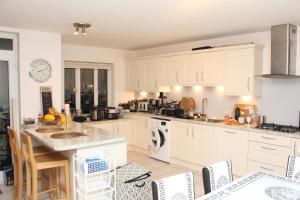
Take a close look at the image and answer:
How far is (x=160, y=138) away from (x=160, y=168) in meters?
0.61

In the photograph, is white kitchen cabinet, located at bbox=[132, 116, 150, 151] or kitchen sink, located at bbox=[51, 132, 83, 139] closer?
kitchen sink, located at bbox=[51, 132, 83, 139]

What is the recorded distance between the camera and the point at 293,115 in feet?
12.6

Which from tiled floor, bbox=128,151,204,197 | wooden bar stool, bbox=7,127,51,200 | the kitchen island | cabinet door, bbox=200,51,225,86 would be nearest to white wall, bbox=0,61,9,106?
wooden bar stool, bbox=7,127,51,200

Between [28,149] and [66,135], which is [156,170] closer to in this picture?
[66,135]

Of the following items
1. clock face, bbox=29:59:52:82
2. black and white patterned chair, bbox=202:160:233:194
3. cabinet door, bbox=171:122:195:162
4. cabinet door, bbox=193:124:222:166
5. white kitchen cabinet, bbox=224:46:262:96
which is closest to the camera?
black and white patterned chair, bbox=202:160:233:194

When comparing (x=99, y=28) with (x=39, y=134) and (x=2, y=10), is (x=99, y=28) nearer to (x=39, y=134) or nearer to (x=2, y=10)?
(x=2, y=10)

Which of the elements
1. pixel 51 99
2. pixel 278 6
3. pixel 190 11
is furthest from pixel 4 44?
pixel 278 6

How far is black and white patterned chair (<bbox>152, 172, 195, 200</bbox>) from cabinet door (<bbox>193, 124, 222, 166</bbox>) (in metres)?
2.51

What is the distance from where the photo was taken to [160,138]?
5.04 meters

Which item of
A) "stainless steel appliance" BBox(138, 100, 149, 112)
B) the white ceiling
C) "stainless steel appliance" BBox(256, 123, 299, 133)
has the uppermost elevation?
the white ceiling

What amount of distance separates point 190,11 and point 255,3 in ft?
2.33

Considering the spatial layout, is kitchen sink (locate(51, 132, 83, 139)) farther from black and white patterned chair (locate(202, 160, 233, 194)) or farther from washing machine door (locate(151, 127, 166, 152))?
washing machine door (locate(151, 127, 166, 152))

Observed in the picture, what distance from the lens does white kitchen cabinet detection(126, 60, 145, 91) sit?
232 inches

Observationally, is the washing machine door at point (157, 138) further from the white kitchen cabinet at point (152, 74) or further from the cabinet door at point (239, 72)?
the cabinet door at point (239, 72)
